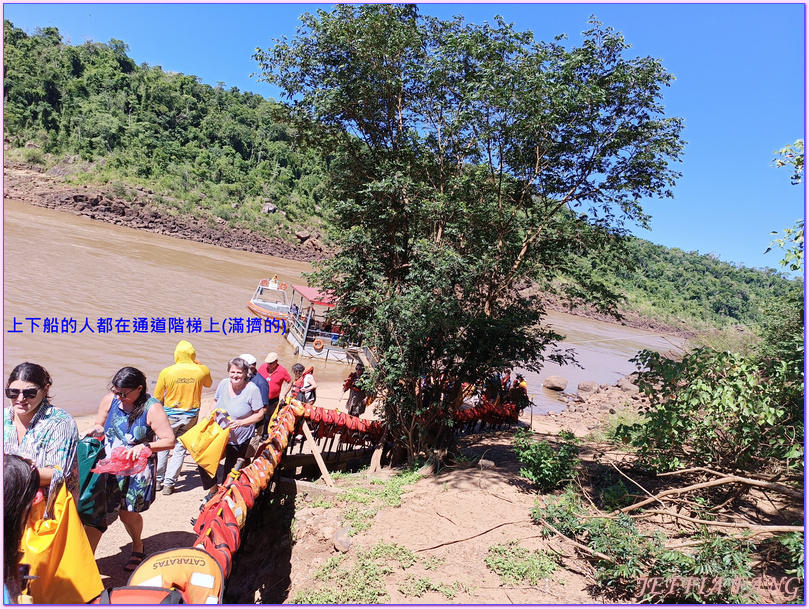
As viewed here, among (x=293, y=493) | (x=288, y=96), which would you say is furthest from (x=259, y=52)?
(x=293, y=493)

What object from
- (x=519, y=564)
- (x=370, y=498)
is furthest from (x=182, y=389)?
(x=519, y=564)

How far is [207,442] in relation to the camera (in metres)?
4.78

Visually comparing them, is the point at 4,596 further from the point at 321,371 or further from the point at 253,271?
the point at 253,271

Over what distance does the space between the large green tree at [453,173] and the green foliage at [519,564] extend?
2601 mm

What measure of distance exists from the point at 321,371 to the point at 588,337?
1295 inches

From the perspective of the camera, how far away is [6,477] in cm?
238

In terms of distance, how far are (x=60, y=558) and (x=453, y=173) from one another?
651cm

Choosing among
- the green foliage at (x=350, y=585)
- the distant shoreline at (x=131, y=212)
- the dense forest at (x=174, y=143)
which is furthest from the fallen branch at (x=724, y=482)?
the dense forest at (x=174, y=143)

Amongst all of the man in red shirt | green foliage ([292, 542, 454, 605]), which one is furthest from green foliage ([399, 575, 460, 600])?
the man in red shirt

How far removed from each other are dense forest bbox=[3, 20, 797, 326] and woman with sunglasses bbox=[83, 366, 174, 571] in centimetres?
4126

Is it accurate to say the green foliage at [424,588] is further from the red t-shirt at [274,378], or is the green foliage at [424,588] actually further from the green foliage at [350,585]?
the red t-shirt at [274,378]

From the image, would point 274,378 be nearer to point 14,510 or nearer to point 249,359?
point 249,359

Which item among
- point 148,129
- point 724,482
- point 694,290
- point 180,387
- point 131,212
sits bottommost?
point 180,387

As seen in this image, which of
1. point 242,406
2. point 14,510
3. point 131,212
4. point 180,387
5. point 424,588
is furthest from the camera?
point 131,212
